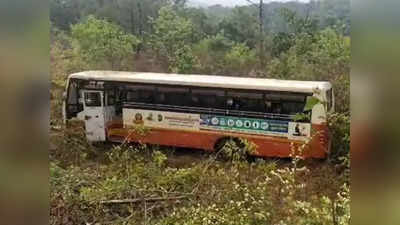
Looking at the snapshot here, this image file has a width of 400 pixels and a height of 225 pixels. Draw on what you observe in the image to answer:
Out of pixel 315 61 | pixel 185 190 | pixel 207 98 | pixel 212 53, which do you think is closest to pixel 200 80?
pixel 207 98

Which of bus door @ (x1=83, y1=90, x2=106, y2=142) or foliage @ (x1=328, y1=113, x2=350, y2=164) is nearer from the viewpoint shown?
foliage @ (x1=328, y1=113, x2=350, y2=164)

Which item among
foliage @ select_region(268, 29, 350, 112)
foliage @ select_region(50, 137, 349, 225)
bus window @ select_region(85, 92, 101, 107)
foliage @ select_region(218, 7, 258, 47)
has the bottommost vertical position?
foliage @ select_region(50, 137, 349, 225)

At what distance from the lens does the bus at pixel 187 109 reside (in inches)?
99.0

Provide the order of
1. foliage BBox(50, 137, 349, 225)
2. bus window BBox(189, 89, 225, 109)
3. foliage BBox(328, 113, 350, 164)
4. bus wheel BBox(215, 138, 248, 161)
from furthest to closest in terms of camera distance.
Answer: bus window BBox(189, 89, 225, 109) < bus wheel BBox(215, 138, 248, 161) < foliage BBox(328, 113, 350, 164) < foliage BBox(50, 137, 349, 225)

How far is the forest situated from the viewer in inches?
65.9

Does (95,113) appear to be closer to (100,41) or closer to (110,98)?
(110,98)

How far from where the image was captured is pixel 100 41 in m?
2.70

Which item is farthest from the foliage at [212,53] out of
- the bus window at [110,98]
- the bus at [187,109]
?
the bus window at [110,98]

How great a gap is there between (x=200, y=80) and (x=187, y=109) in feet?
0.62

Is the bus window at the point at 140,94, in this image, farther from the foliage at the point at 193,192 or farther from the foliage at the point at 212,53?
the foliage at the point at 193,192

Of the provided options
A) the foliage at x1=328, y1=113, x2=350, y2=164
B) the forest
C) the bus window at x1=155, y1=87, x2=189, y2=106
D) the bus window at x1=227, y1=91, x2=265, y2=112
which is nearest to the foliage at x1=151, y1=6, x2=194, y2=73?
the forest

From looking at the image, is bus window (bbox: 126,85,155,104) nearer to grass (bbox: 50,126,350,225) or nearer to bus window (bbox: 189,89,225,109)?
bus window (bbox: 189,89,225,109)
